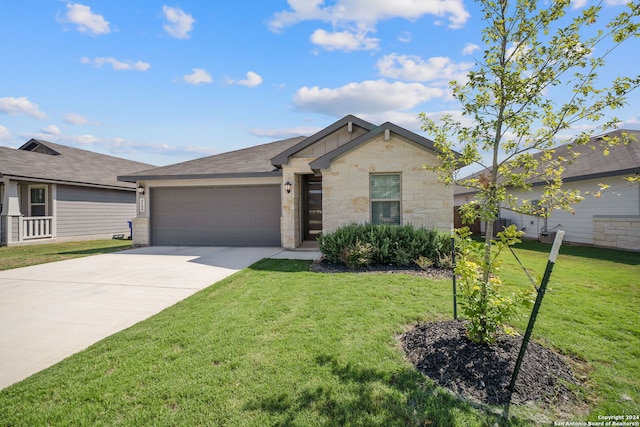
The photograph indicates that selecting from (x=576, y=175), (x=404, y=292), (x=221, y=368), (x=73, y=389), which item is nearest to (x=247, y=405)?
(x=221, y=368)

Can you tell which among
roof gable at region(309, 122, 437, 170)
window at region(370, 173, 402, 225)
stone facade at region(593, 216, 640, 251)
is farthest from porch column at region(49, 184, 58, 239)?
stone facade at region(593, 216, 640, 251)

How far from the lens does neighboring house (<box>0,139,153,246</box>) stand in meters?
13.0

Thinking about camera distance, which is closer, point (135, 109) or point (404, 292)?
point (404, 292)

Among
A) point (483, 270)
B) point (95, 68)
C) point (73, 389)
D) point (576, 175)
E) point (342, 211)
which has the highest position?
point (95, 68)

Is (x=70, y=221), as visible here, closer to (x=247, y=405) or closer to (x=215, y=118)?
(x=215, y=118)

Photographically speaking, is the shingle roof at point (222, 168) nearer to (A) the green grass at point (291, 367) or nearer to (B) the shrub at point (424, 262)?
(B) the shrub at point (424, 262)

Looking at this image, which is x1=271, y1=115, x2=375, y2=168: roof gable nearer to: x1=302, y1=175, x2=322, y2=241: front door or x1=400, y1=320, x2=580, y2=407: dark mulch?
x1=302, y1=175, x2=322, y2=241: front door

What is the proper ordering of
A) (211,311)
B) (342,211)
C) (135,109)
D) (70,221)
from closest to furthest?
1. (211,311)
2. (342,211)
3. (135,109)
4. (70,221)

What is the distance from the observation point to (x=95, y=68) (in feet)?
32.7

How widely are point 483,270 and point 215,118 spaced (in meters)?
11.3

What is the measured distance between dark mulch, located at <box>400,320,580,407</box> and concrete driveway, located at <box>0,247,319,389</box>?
3.91 metres

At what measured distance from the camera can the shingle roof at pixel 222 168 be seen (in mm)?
11078

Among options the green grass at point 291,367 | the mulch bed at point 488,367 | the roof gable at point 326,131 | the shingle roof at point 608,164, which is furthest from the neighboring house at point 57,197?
the shingle roof at point 608,164

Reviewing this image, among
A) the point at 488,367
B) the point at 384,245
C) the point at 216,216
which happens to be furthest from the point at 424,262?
the point at 216,216
